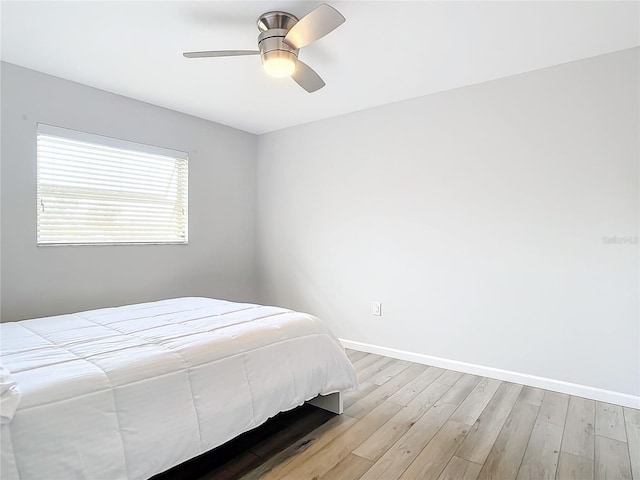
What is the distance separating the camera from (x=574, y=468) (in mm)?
1725

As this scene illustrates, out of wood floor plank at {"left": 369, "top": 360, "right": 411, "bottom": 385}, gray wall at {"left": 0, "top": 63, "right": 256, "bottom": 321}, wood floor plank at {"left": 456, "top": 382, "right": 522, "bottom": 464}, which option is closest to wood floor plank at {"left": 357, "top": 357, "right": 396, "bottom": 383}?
wood floor plank at {"left": 369, "top": 360, "right": 411, "bottom": 385}

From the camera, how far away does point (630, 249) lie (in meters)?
2.35

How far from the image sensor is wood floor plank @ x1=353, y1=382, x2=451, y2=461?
185 centimetres

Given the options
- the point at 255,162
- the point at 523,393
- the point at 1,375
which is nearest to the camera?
the point at 1,375

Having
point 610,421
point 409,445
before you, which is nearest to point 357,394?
point 409,445

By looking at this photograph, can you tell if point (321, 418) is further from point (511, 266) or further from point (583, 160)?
point (583, 160)

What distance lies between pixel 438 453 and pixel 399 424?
1.00 ft

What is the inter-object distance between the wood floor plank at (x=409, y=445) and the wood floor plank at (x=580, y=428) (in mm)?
602

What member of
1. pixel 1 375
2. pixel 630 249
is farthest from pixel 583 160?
pixel 1 375

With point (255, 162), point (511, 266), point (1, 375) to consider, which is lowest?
point (1, 375)

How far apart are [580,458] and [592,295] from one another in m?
1.11

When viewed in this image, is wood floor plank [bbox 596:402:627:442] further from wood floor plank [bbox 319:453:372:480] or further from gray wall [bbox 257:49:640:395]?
wood floor plank [bbox 319:453:372:480]

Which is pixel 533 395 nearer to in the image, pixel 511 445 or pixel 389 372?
pixel 511 445

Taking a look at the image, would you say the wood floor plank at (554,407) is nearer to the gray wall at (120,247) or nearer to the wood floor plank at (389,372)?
the wood floor plank at (389,372)
